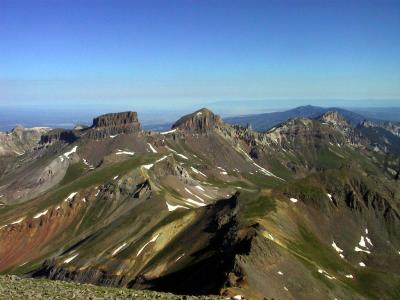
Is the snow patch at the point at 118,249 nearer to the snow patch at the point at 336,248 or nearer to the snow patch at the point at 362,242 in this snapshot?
the snow patch at the point at 336,248

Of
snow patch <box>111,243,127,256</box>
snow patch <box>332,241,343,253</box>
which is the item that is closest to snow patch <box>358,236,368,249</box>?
snow patch <box>332,241,343,253</box>

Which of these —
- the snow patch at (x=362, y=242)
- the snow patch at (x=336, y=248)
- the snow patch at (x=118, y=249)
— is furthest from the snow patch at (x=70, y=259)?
the snow patch at (x=362, y=242)

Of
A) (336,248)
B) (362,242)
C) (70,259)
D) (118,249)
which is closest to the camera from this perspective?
(118,249)

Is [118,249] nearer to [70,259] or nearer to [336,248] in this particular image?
[70,259]

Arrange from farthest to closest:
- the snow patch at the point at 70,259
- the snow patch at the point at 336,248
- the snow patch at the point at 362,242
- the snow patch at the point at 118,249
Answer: the snow patch at the point at 362,242, the snow patch at the point at 70,259, the snow patch at the point at 336,248, the snow patch at the point at 118,249

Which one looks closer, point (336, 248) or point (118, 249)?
point (118, 249)

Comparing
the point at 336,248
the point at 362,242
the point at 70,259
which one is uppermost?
the point at 336,248

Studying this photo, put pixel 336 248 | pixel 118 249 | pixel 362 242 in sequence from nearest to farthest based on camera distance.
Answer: pixel 118 249, pixel 336 248, pixel 362 242

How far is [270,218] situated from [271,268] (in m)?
38.8

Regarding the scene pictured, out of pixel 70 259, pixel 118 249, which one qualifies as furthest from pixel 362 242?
pixel 70 259

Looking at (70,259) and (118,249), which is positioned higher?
(118,249)

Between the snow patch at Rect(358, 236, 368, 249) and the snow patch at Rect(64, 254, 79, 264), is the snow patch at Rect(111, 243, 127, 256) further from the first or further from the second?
the snow patch at Rect(358, 236, 368, 249)

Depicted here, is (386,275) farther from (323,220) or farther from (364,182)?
(364,182)

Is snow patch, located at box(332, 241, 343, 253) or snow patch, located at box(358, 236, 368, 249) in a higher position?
snow patch, located at box(332, 241, 343, 253)
